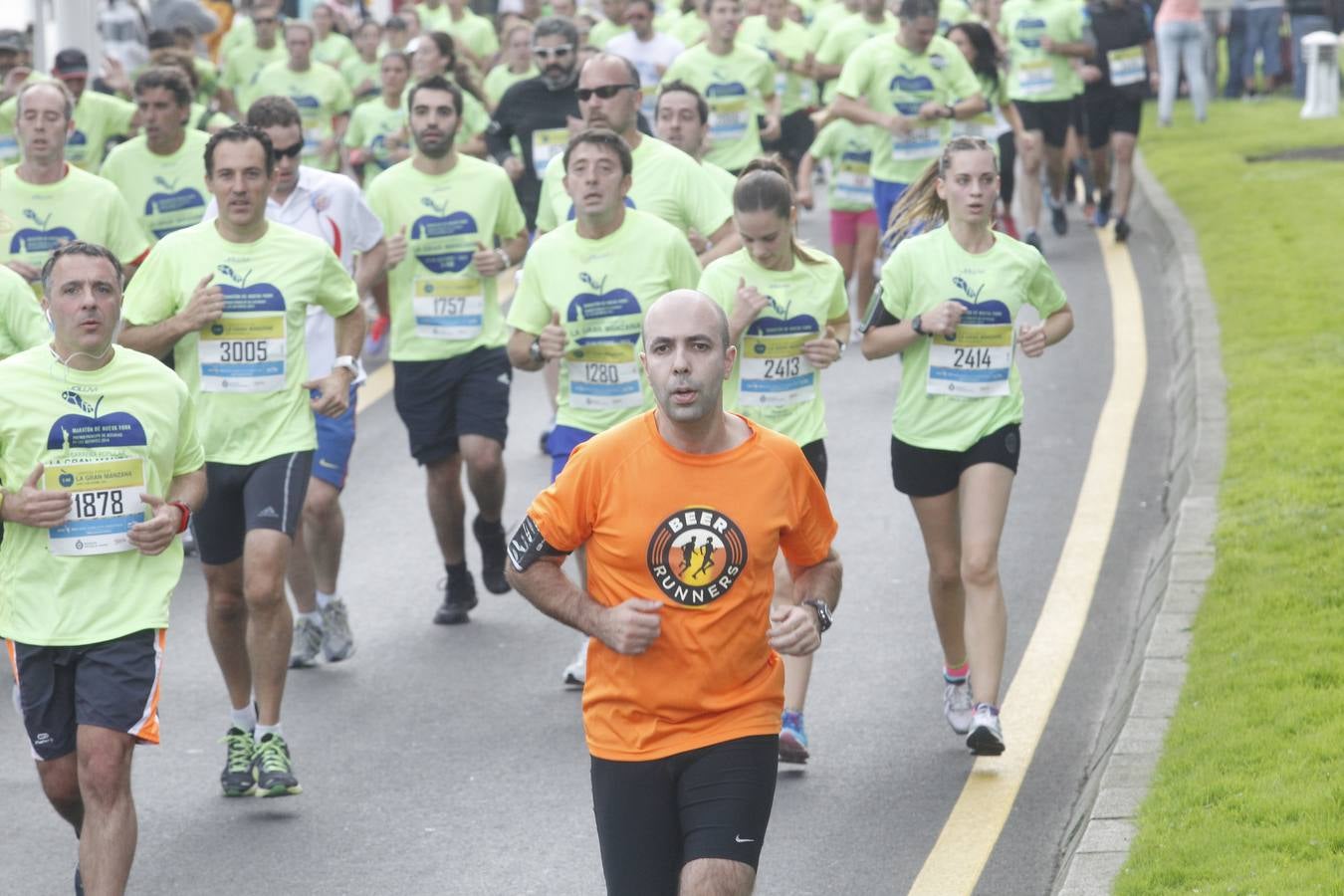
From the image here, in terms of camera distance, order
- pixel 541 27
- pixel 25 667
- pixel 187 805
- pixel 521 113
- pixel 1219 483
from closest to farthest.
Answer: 1. pixel 25 667
2. pixel 187 805
3. pixel 1219 483
4. pixel 541 27
5. pixel 521 113

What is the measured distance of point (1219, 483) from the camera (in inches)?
411

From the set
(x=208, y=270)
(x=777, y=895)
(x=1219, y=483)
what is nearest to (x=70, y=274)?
(x=208, y=270)

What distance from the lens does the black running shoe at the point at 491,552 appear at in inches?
400

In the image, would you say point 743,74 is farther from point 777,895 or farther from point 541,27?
point 777,895

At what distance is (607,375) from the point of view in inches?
341

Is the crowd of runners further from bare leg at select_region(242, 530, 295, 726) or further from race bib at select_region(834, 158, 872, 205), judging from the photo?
race bib at select_region(834, 158, 872, 205)

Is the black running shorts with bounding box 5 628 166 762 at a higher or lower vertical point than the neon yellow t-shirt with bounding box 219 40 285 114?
lower

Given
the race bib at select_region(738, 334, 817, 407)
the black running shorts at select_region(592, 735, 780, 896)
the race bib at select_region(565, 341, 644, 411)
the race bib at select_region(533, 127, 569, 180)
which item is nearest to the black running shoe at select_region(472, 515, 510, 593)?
the race bib at select_region(565, 341, 644, 411)

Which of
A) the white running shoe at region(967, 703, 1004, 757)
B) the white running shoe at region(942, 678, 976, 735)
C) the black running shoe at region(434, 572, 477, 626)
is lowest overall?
the black running shoe at region(434, 572, 477, 626)

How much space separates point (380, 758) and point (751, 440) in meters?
3.13

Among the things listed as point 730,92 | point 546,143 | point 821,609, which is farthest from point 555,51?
point 821,609

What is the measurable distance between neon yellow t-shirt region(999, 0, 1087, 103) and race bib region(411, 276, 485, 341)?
9.87 metres

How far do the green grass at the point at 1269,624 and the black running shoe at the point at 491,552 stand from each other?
2.99 m

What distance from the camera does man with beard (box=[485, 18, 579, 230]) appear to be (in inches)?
503
